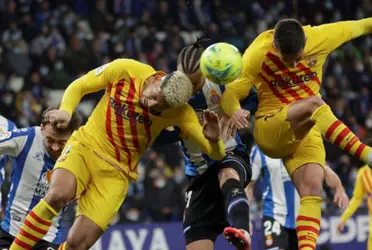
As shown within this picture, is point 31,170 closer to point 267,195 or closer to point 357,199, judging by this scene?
point 267,195

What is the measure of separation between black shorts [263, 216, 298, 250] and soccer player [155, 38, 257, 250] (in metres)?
1.99

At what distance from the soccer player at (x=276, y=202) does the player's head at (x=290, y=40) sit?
3.09 m

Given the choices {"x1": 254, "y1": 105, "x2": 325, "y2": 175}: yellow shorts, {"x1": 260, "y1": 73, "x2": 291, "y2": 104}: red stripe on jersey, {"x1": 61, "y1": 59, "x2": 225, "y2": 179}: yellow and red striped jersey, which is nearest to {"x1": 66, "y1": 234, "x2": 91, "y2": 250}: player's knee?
{"x1": 61, "y1": 59, "x2": 225, "y2": 179}: yellow and red striped jersey

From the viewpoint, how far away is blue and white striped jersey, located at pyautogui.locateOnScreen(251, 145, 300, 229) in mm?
10805

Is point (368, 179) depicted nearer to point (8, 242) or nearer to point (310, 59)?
point (310, 59)

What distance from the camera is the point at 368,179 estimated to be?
11.8m

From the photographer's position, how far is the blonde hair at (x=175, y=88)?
7.36 meters

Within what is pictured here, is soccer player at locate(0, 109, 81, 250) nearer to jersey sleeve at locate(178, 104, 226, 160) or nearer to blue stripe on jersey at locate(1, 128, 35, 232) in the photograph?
blue stripe on jersey at locate(1, 128, 35, 232)

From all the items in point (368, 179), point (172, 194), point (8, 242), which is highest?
point (8, 242)

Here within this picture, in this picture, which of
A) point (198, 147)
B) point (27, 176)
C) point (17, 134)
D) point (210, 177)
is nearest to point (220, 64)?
point (198, 147)

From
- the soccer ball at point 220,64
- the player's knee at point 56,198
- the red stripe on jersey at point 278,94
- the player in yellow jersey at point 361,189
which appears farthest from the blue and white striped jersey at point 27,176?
the player in yellow jersey at point 361,189

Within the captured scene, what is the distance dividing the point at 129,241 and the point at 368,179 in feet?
11.8

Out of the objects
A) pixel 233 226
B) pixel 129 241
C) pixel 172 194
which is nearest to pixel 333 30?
pixel 233 226

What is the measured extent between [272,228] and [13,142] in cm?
375
